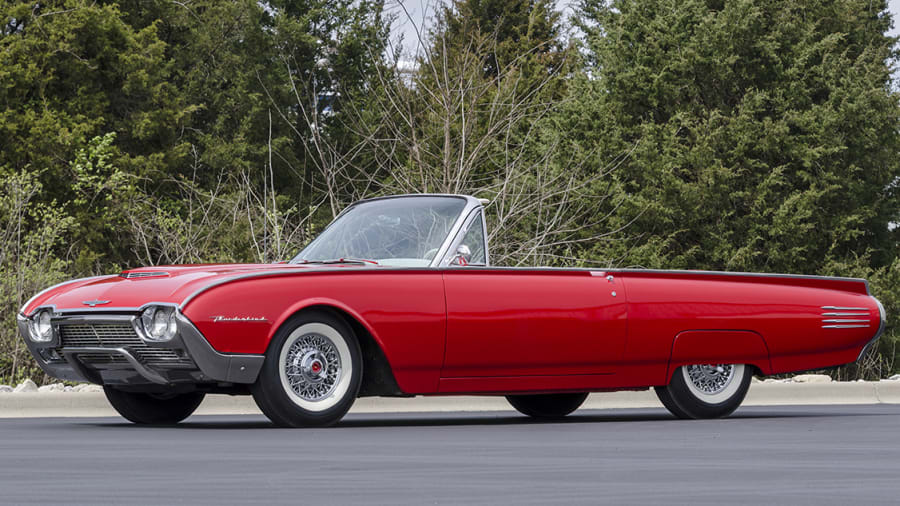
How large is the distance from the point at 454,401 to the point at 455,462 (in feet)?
18.0

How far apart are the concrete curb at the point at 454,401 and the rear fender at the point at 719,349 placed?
2412 mm

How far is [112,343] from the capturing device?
10.0 meters

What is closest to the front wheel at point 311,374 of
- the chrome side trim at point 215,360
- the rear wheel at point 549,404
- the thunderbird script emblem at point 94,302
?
the chrome side trim at point 215,360

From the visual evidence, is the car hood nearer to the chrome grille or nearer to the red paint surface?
the red paint surface

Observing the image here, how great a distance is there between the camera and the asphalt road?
259 inches

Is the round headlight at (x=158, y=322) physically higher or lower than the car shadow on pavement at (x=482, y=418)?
higher

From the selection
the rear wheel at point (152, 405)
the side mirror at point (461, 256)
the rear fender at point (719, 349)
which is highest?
the side mirror at point (461, 256)

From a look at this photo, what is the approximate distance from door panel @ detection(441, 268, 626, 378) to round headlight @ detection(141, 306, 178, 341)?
1.90 meters

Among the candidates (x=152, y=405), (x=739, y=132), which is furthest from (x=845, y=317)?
(x=739, y=132)

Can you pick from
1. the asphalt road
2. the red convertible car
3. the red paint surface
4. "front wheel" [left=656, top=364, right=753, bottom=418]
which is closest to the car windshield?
the red convertible car

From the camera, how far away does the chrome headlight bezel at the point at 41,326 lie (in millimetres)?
10516

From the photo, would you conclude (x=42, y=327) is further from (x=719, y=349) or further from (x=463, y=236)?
(x=719, y=349)

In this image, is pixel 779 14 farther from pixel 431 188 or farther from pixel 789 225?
pixel 431 188

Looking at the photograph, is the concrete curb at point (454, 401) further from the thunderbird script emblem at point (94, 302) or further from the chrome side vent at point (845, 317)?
the thunderbird script emblem at point (94, 302)
